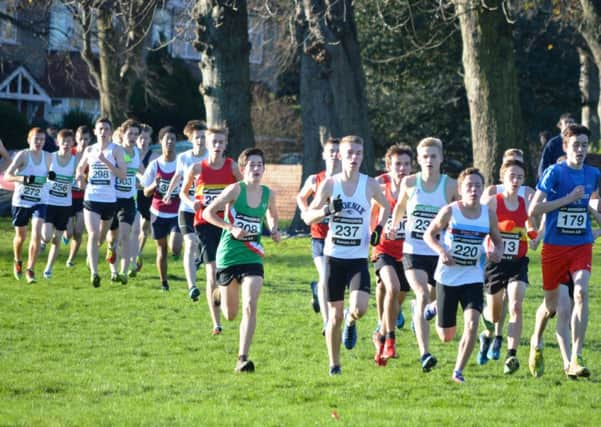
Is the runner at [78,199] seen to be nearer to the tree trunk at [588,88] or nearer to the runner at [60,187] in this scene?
the runner at [60,187]

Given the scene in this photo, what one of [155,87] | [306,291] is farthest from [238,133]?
[155,87]

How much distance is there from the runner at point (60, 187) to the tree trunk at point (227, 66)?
5987 mm

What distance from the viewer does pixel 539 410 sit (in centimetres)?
907

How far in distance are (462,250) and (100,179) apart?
7715 millimetres

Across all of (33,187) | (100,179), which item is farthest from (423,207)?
(33,187)

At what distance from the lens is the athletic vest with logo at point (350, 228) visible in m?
10.6

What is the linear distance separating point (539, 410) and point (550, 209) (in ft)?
6.40

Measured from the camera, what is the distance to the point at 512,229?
36.7 ft

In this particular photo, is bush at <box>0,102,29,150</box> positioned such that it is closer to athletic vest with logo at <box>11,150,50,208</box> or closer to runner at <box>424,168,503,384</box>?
athletic vest with logo at <box>11,150,50,208</box>

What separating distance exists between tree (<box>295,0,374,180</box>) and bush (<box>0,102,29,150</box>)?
20.8m

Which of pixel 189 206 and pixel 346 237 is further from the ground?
pixel 189 206

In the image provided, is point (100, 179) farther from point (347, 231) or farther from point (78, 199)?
point (347, 231)

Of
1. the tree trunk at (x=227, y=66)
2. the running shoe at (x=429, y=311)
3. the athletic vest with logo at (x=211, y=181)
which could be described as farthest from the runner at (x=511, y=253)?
the tree trunk at (x=227, y=66)

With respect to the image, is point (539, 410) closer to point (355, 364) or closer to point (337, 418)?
point (337, 418)
